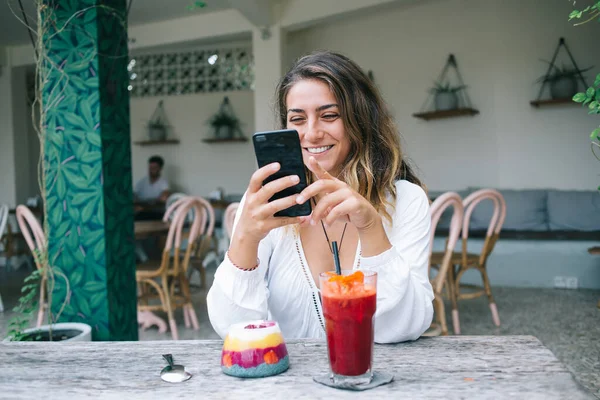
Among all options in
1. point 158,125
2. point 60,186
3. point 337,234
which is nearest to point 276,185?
point 337,234

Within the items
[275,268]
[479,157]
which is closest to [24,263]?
[479,157]

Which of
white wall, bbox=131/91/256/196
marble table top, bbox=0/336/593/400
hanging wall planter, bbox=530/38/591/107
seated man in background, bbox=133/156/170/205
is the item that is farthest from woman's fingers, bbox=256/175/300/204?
white wall, bbox=131/91/256/196

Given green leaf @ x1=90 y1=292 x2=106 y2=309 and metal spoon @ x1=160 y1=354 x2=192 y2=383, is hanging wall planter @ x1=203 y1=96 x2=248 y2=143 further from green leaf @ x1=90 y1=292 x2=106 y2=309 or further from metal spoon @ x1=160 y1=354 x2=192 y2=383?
metal spoon @ x1=160 y1=354 x2=192 y2=383

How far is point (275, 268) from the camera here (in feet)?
4.29

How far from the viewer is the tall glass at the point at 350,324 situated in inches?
30.7

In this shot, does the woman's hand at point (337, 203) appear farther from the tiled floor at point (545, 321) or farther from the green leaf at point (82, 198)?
the tiled floor at point (545, 321)

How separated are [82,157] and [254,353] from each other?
1.63 meters

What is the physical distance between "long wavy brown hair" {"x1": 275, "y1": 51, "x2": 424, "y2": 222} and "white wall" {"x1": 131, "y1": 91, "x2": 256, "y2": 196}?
624 centimetres

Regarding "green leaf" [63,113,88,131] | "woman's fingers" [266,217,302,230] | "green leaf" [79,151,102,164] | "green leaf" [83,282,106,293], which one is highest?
"green leaf" [63,113,88,131]

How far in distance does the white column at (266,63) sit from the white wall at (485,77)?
1.91 ft

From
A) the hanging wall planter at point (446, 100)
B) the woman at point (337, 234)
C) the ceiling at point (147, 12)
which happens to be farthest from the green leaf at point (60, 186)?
the hanging wall planter at point (446, 100)

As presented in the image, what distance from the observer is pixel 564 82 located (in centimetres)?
517

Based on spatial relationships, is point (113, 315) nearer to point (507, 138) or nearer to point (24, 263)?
point (507, 138)

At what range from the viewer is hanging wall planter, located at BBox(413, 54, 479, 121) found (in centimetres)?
576
